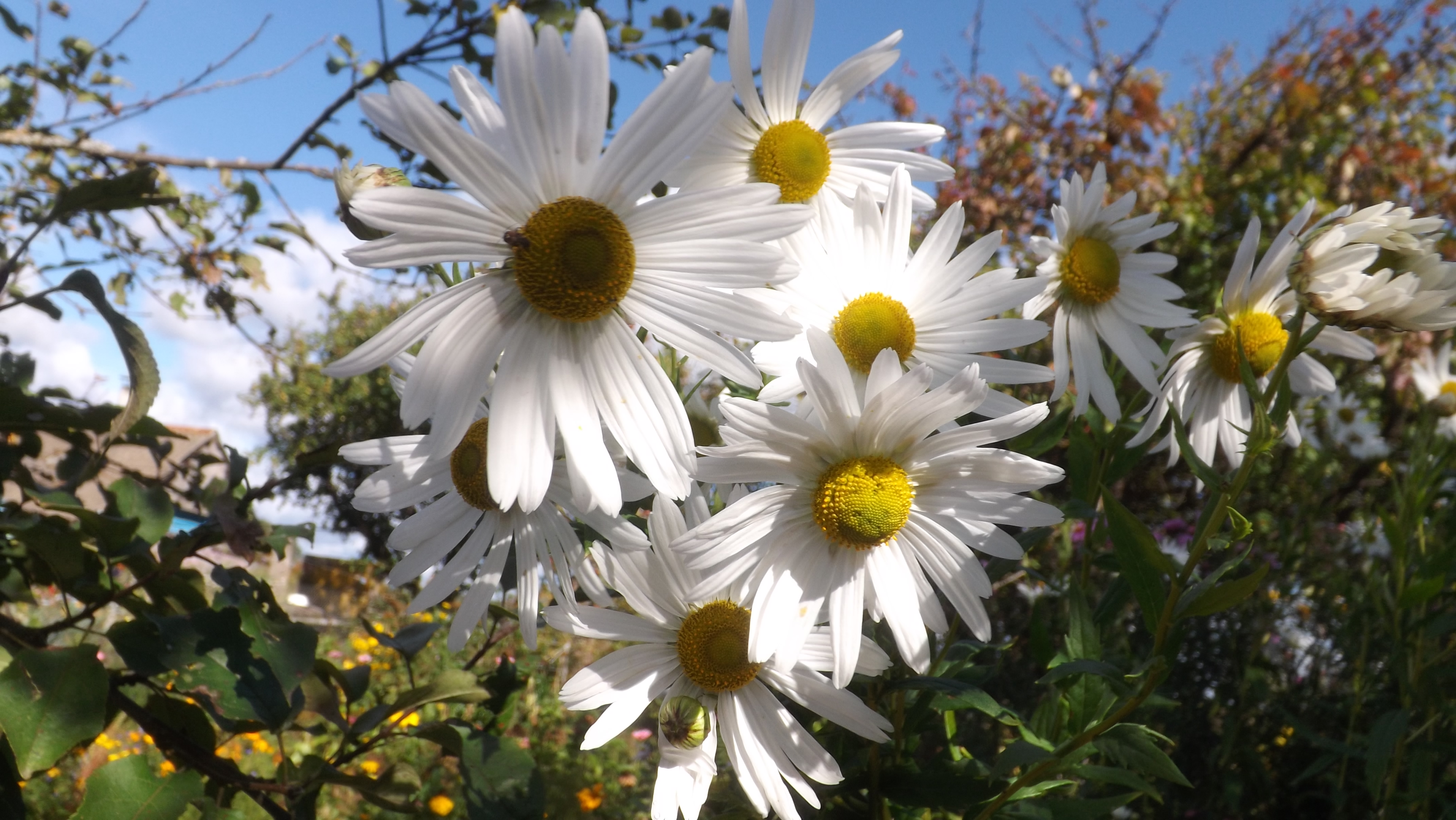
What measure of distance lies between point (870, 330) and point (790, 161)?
16 cm

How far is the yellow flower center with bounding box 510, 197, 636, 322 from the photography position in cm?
49

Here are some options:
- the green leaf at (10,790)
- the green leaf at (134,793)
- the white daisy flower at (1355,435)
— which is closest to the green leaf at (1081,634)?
the green leaf at (134,793)

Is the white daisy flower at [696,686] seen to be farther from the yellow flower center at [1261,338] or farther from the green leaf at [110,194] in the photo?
the green leaf at [110,194]

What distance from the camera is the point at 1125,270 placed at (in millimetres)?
850

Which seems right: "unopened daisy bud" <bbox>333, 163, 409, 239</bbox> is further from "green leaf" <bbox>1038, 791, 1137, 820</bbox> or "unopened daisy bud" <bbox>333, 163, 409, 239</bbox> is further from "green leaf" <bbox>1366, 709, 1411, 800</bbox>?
"green leaf" <bbox>1366, 709, 1411, 800</bbox>

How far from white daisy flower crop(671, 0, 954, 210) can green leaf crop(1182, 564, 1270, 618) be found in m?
0.34

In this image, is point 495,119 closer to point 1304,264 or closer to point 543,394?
point 543,394

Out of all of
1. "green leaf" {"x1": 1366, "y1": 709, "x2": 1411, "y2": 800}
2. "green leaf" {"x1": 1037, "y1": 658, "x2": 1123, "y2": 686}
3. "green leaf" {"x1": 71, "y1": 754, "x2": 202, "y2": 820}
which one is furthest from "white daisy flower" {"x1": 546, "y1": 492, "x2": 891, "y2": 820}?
"green leaf" {"x1": 1366, "y1": 709, "x2": 1411, "y2": 800}

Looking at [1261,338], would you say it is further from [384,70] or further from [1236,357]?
[384,70]

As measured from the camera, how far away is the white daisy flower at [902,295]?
610 mm

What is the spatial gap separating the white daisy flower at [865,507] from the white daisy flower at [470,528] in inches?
3.2

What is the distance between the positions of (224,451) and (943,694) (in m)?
0.73

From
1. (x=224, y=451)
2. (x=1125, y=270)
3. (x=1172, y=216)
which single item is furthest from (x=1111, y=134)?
(x=224, y=451)

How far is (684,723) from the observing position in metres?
0.60
